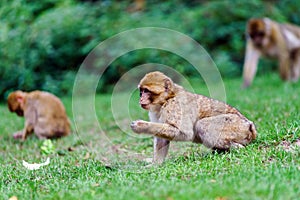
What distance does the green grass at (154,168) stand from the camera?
4812 millimetres

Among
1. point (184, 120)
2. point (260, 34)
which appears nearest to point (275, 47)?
point (260, 34)

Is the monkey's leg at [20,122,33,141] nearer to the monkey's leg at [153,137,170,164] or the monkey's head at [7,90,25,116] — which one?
the monkey's head at [7,90,25,116]

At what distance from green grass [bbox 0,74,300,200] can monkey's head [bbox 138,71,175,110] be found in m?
0.73

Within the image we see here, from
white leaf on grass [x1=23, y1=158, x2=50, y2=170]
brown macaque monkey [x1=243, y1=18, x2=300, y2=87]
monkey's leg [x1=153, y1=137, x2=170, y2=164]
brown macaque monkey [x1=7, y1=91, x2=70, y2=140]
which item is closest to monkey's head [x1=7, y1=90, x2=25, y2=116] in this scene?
brown macaque monkey [x1=7, y1=91, x2=70, y2=140]

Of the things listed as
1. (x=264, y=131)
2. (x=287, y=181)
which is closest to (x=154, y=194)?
(x=287, y=181)

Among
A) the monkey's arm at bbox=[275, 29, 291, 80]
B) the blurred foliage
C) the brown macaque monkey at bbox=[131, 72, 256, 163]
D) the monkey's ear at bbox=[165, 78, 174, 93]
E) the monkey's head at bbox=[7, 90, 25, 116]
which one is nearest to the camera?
the brown macaque monkey at bbox=[131, 72, 256, 163]

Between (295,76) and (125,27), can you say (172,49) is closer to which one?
(125,27)

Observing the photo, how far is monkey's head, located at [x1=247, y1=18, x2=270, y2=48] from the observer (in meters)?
13.6

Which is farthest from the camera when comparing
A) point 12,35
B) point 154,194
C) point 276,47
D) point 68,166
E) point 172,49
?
point 172,49

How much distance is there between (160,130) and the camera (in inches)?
238

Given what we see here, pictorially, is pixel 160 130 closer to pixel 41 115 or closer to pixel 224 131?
pixel 224 131

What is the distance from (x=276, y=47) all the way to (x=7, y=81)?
7.39 metres

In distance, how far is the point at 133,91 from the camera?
15000 millimetres

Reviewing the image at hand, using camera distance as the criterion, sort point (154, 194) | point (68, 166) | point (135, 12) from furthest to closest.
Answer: point (135, 12)
point (68, 166)
point (154, 194)
